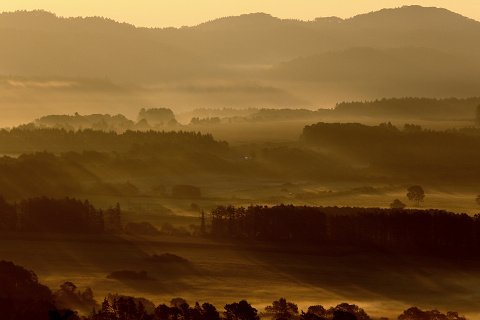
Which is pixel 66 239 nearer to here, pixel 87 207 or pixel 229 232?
pixel 87 207

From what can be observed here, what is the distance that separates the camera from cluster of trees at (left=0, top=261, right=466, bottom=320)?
308 feet

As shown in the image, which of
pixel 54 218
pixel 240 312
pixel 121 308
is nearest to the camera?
pixel 121 308

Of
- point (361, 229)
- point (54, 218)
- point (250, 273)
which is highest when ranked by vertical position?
point (54, 218)

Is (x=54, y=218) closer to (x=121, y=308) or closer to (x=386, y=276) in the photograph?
(x=386, y=276)

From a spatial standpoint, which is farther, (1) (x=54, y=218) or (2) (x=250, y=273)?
(1) (x=54, y=218)

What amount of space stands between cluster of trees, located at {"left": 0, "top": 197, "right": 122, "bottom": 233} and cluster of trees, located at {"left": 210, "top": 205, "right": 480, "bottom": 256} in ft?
60.8

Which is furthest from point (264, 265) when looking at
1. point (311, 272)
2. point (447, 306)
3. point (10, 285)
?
point (10, 285)

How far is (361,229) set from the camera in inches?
5773

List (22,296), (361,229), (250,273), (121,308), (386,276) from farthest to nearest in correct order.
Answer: (361,229), (386,276), (250,273), (22,296), (121,308)

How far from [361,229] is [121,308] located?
59146 mm

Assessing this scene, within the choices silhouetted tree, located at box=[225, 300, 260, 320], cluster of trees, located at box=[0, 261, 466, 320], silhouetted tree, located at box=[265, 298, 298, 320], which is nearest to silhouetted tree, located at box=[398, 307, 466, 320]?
cluster of trees, located at box=[0, 261, 466, 320]

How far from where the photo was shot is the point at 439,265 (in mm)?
136125

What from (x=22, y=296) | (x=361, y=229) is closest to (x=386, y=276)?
(x=361, y=229)

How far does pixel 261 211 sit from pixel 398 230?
21.1 meters
